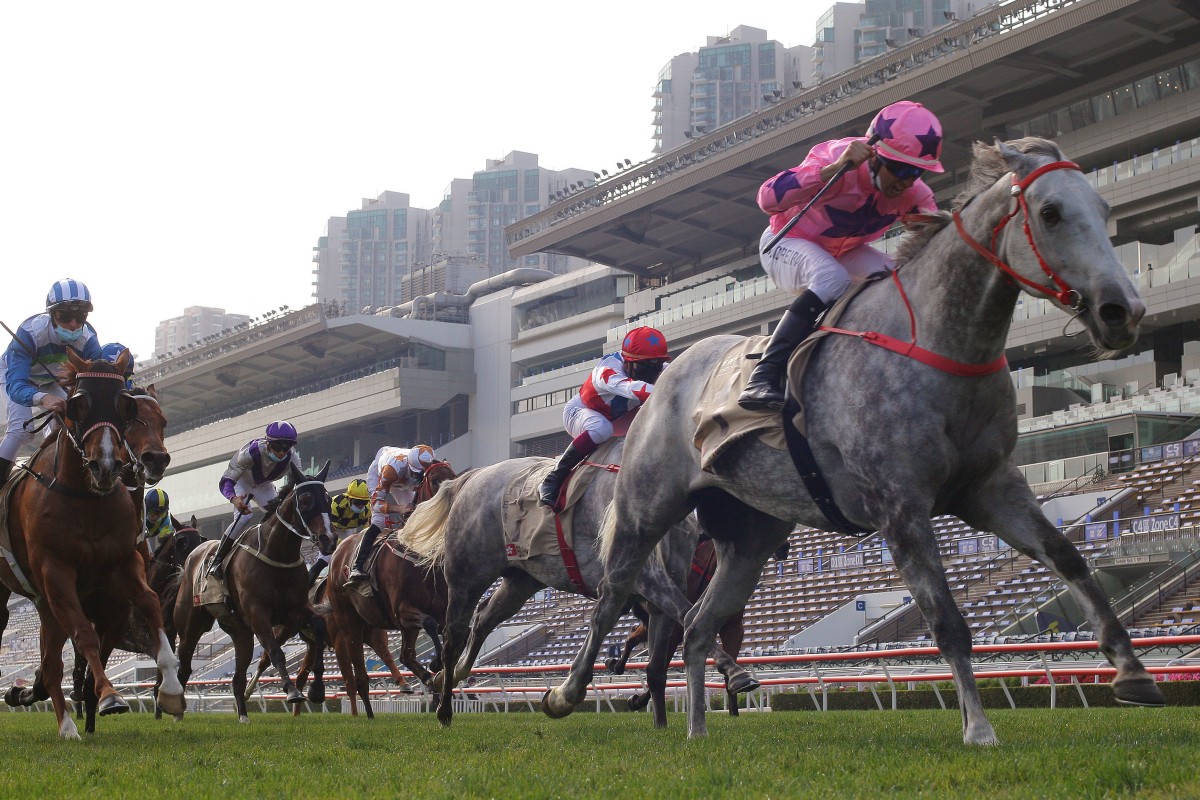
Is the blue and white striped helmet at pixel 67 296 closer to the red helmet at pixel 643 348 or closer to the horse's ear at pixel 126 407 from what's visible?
the horse's ear at pixel 126 407

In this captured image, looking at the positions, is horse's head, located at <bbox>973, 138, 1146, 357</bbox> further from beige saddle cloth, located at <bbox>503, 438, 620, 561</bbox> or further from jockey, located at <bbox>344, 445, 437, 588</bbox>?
jockey, located at <bbox>344, 445, 437, 588</bbox>

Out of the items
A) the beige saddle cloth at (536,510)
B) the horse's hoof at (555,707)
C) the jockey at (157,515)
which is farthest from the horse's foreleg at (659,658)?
the jockey at (157,515)

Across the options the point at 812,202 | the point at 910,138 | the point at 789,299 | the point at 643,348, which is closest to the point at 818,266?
the point at 812,202

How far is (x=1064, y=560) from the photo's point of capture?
16.6 ft

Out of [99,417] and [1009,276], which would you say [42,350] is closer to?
[99,417]

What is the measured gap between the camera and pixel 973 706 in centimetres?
479

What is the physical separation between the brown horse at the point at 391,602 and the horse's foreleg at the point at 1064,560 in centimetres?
741

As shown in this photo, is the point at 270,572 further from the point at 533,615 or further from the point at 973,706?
the point at 533,615

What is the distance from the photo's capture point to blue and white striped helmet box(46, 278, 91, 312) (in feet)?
26.8

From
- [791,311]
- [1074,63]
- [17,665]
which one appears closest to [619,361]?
[791,311]

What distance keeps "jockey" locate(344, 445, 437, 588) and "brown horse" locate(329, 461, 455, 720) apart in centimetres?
38

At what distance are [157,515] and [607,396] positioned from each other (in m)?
8.01

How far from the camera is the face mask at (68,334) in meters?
8.18

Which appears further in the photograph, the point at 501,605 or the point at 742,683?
the point at 501,605
